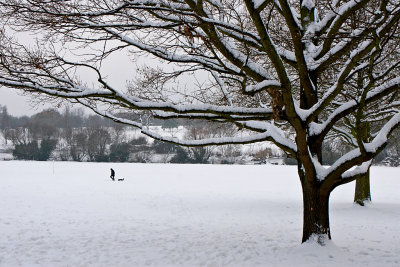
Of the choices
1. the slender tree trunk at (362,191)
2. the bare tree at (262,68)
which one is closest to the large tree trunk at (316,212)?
the bare tree at (262,68)

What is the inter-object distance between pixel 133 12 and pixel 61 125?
3942 inches

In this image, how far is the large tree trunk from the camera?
21.3 feet

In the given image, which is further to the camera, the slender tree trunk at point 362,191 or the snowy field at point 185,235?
the slender tree trunk at point 362,191

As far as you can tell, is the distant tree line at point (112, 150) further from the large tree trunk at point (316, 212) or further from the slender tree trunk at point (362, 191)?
the large tree trunk at point (316, 212)

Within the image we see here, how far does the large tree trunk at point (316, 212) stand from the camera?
649 cm

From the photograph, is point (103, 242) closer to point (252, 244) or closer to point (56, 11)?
point (252, 244)

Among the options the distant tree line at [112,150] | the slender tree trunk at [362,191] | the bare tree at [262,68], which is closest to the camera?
the bare tree at [262,68]

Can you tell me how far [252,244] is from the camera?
7.62m

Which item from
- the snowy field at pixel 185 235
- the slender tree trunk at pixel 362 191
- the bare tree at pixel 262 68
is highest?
the bare tree at pixel 262 68

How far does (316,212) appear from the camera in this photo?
6.54m

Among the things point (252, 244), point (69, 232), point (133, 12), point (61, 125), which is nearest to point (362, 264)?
point (252, 244)

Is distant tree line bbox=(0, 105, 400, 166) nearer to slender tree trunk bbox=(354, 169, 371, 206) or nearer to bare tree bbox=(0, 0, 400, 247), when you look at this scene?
slender tree trunk bbox=(354, 169, 371, 206)

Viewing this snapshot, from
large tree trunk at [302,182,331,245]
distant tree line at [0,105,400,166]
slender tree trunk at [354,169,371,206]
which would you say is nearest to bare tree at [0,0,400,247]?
large tree trunk at [302,182,331,245]

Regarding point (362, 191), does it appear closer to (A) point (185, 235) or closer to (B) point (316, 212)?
(A) point (185, 235)
